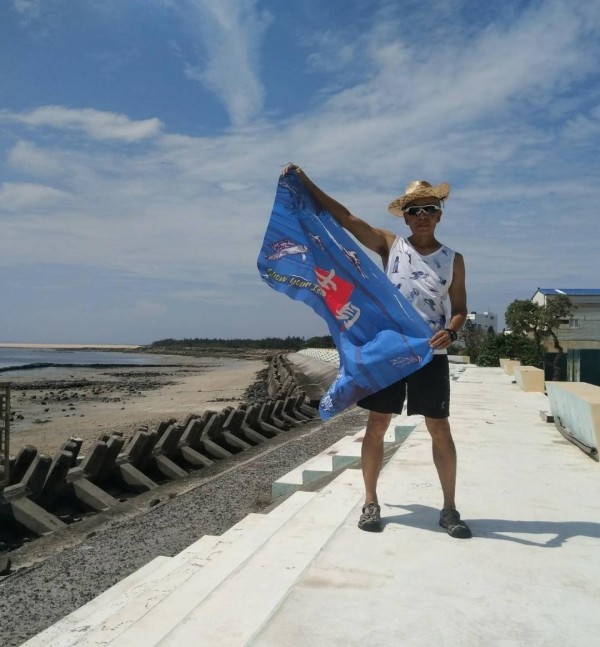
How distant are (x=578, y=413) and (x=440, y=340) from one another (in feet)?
11.1

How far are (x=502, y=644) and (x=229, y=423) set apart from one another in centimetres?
1048

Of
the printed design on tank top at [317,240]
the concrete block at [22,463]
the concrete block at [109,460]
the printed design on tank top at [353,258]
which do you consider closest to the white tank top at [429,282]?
the printed design on tank top at [353,258]

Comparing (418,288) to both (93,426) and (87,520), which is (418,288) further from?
(93,426)

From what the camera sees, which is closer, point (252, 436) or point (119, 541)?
point (119, 541)

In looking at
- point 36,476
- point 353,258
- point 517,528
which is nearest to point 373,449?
point 517,528

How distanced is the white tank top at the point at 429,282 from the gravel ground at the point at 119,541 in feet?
9.93

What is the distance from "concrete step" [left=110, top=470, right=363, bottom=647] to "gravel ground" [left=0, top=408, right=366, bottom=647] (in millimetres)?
1728

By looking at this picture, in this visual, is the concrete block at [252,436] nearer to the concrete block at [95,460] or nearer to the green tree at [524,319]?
the concrete block at [95,460]

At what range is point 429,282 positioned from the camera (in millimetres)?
3758

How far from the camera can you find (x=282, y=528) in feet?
12.0

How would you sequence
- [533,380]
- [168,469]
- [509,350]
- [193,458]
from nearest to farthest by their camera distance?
[168,469], [193,458], [533,380], [509,350]

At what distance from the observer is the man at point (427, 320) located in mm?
3678

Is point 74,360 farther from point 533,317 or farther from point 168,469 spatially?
point 168,469

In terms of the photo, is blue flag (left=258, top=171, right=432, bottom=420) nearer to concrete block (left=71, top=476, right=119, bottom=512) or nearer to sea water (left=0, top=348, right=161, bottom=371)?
concrete block (left=71, top=476, right=119, bottom=512)
